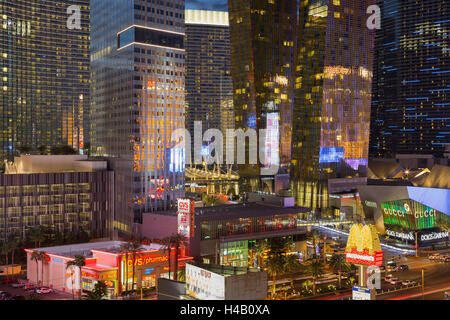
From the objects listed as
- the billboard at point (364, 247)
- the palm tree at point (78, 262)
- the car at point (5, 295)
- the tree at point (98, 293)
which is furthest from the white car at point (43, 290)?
the billboard at point (364, 247)

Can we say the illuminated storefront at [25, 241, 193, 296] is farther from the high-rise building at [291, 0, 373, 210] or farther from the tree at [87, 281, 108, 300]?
the high-rise building at [291, 0, 373, 210]

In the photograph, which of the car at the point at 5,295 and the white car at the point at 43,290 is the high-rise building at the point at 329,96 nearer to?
the white car at the point at 43,290

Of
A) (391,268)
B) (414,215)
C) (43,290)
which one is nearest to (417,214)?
(414,215)

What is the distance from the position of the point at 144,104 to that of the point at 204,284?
A: 93656 mm

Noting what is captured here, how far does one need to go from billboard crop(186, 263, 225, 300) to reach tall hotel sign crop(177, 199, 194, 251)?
48.7 m

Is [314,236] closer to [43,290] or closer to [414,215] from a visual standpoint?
[414,215]

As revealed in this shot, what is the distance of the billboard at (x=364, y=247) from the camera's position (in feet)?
213

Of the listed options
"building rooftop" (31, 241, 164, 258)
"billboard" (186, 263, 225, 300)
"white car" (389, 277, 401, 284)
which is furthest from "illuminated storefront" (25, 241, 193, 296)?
"white car" (389, 277, 401, 284)

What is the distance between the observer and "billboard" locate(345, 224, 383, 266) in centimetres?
6506

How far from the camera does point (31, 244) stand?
12588 centimetres

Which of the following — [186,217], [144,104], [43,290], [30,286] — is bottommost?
[30,286]

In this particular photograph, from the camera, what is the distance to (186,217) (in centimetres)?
10744
